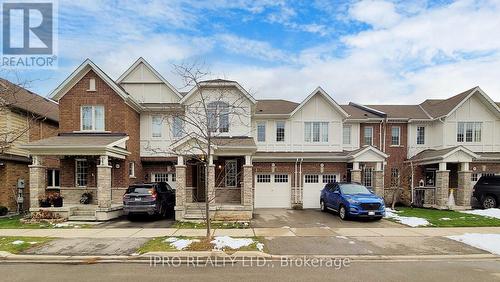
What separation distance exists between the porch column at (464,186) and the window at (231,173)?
1388 cm

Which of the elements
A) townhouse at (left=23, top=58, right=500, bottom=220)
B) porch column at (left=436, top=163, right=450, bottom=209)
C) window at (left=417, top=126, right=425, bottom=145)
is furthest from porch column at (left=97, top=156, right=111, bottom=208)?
window at (left=417, top=126, right=425, bottom=145)

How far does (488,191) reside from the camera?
64.5 feet

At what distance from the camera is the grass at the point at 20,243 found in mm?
9690

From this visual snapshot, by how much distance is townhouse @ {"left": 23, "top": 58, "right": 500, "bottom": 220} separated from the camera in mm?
17328

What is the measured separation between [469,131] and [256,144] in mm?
14927

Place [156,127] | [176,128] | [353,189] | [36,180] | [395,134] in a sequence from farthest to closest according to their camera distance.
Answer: [395,134] → [156,127] → [176,128] → [353,189] → [36,180]

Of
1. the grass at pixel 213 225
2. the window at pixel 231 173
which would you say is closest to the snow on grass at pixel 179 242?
the grass at pixel 213 225

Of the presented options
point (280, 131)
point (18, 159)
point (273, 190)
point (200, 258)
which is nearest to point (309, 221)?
point (273, 190)

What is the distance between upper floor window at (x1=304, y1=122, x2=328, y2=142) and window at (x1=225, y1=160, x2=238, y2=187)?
18.1 ft

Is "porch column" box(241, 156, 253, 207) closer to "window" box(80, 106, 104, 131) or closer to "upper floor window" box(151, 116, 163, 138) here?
"upper floor window" box(151, 116, 163, 138)

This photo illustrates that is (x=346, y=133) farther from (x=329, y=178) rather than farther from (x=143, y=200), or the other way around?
(x=143, y=200)

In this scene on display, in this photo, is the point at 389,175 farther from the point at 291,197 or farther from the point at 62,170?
the point at 62,170

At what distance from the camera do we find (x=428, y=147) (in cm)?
2322

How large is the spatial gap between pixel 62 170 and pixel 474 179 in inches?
1041
